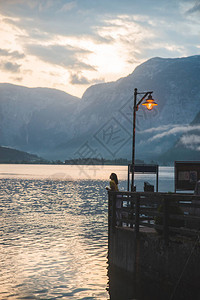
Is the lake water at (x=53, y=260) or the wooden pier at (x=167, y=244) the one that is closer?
the wooden pier at (x=167, y=244)

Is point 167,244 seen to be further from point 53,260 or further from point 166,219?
point 53,260

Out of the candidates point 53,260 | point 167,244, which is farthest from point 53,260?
point 167,244

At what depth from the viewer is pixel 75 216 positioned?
43750 mm

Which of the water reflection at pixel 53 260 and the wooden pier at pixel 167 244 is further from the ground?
the wooden pier at pixel 167 244

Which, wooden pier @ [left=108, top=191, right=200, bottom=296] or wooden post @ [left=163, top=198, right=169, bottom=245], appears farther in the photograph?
wooden post @ [left=163, top=198, right=169, bottom=245]

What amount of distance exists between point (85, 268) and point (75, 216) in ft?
79.8

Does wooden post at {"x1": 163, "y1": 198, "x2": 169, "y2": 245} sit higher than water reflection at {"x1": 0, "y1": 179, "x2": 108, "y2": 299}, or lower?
higher

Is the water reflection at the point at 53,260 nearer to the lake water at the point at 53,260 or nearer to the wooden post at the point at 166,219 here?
the lake water at the point at 53,260

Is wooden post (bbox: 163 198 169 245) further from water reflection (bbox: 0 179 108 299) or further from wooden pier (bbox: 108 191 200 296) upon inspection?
water reflection (bbox: 0 179 108 299)

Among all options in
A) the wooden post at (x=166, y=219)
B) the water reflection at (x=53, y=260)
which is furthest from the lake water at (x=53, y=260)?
the wooden post at (x=166, y=219)

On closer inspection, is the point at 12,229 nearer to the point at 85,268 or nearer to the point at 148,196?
the point at 85,268

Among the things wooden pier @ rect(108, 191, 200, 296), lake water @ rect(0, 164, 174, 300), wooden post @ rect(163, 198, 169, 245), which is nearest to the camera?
wooden pier @ rect(108, 191, 200, 296)

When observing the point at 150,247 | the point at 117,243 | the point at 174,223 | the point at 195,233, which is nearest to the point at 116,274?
the point at 117,243

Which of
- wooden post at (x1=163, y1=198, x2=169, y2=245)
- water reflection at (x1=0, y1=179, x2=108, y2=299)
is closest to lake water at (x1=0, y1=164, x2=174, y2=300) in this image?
water reflection at (x1=0, y1=179, x2=108, y2=299)
